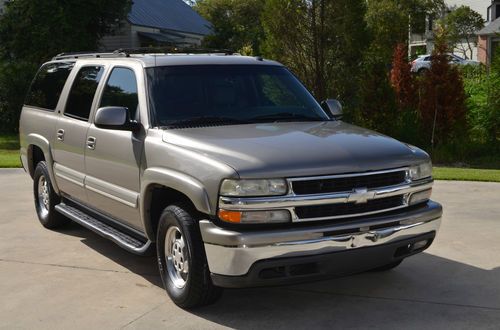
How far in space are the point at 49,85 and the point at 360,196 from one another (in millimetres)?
4529

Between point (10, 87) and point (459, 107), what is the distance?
13.1 metres

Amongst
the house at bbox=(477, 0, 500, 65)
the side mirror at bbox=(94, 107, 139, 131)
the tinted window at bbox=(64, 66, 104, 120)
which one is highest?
the house at bbox=(477, 0, 500, 65)

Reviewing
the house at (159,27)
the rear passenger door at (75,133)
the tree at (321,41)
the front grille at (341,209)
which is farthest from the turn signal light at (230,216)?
the house at (159,27)

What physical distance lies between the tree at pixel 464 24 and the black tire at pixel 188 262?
149 ft

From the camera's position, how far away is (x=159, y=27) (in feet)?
112

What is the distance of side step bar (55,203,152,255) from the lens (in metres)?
5.67

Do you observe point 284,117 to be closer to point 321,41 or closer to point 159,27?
point 321,41

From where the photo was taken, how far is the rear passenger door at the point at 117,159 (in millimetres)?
5637

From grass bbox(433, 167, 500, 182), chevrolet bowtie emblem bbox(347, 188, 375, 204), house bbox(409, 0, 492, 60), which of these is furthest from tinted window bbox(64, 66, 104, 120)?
house bbox(409, 0, 492, 60)

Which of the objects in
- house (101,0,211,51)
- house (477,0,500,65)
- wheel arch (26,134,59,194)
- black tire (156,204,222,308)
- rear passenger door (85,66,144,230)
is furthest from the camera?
house (477,0,500,65)

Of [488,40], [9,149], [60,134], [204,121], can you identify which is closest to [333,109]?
[204,121]

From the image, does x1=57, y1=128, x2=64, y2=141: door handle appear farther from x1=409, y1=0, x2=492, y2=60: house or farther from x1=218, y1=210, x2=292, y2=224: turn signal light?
x1=409, y1=0, x2=492, y2=60: house

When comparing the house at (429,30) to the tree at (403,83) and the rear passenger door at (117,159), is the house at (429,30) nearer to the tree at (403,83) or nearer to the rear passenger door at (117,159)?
the tree at (403,83)

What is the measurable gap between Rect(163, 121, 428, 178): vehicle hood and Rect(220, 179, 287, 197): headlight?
0.05 metres
